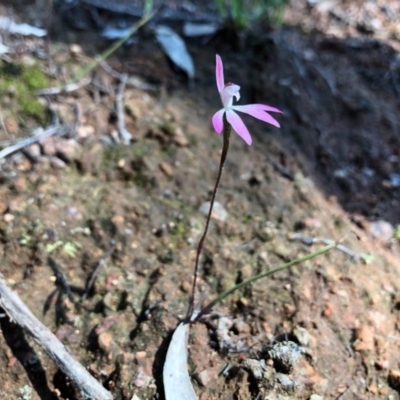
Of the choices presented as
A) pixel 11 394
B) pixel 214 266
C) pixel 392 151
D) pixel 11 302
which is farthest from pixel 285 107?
pixel 11 394

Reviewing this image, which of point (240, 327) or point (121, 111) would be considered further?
point (121, 111)

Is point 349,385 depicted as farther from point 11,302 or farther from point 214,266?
point 11,302

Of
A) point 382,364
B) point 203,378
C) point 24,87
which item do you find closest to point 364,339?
point 382,364

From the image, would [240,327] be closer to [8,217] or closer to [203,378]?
[203,378]

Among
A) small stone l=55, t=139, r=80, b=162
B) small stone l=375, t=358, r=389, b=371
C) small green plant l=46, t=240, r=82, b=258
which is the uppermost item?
small stone l=55, t=139, r=80, b=162

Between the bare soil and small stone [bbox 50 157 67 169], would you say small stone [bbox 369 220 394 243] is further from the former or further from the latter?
small stone [bbox 50 157 67 169]

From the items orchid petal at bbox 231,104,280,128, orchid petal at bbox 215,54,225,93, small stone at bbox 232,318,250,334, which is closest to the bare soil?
small stone at bbox 232,318,250,334

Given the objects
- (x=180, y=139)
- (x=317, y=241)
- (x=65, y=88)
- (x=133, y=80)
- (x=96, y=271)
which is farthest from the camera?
(x=133, y=80)
